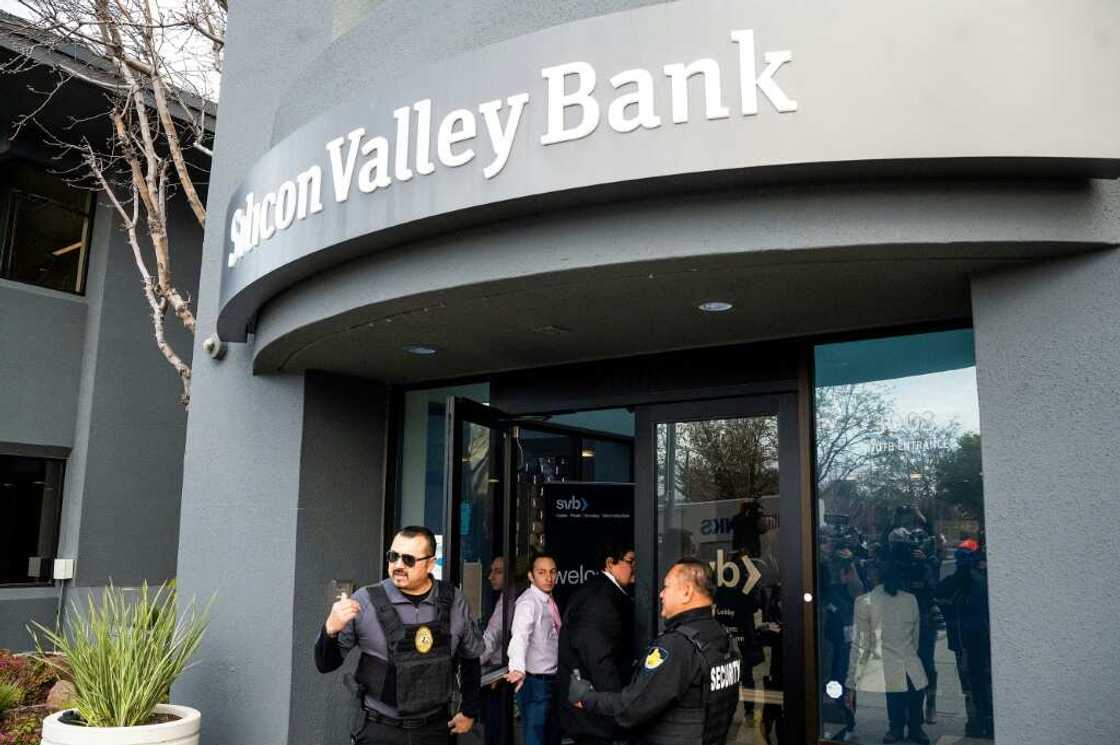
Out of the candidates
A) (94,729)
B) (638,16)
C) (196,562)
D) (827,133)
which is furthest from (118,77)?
(827,133)

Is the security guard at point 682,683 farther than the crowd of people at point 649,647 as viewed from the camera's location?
No

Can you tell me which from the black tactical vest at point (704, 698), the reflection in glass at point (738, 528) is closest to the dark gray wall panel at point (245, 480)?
the reflection in glass at point (738, 528)

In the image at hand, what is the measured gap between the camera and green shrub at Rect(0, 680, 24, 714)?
8570 millimetres

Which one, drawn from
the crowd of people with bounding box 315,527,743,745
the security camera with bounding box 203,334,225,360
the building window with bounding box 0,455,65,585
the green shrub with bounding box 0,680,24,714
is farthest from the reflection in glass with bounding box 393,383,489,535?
the building window with bounding box 0,455,65,585

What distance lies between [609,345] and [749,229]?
2.22 meters

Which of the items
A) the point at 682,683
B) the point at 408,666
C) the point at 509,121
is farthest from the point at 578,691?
the point at 509,121

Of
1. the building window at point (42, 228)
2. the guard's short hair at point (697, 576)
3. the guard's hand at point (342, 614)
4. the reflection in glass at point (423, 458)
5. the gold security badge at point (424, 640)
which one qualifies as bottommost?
the gold security badge at point (424, 640)

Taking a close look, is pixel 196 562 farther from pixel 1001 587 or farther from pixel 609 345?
pixel 1001 587

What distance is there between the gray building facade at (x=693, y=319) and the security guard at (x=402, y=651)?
4.76ft

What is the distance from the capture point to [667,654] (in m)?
Answer: 4.17

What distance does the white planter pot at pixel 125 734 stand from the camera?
227 inches

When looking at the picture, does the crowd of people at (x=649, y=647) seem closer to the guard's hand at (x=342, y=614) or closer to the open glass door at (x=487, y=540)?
the guard's hand at (x=342, y=614)

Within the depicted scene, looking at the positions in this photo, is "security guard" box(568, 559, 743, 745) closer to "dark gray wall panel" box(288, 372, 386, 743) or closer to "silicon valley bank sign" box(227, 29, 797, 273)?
"silicon valley bank sign" box(227, 29, 797, 273)

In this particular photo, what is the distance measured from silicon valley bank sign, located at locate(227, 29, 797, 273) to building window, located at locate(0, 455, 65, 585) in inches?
343
